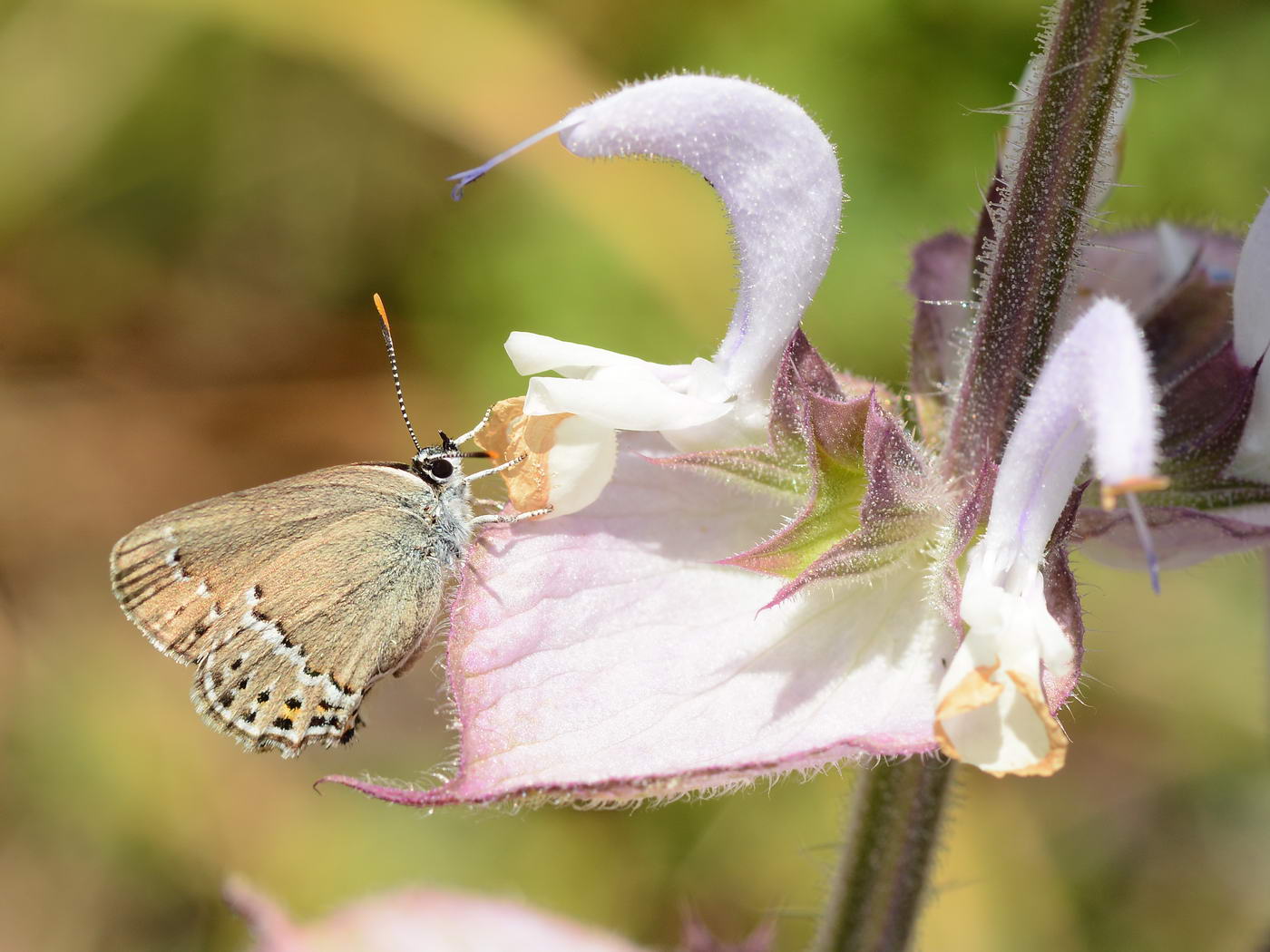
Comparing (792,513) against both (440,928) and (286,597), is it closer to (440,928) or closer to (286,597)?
(286,597)

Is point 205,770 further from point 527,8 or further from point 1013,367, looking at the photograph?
point 1013,367

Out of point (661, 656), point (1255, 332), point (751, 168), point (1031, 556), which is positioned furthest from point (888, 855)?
point (751, 168)

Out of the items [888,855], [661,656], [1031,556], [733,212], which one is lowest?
[888,855]

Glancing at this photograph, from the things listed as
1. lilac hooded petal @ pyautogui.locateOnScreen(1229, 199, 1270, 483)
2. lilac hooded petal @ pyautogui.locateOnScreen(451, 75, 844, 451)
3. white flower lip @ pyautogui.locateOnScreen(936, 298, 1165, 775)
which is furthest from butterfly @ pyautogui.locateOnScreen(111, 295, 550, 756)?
lilac hooded petal @ pyautogui.locateOnScreen(1229, 199, 1270, 483)

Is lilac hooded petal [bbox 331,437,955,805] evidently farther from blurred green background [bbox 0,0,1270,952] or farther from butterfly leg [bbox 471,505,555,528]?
blurred green background [bbox 0,0,1270,952]

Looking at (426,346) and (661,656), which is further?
(426,346)

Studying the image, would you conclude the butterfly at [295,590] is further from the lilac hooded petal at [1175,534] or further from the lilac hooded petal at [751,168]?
the lilac hooded petal at [1175,534]

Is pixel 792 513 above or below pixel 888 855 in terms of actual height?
above

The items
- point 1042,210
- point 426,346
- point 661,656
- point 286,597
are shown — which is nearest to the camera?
point 1042,210
